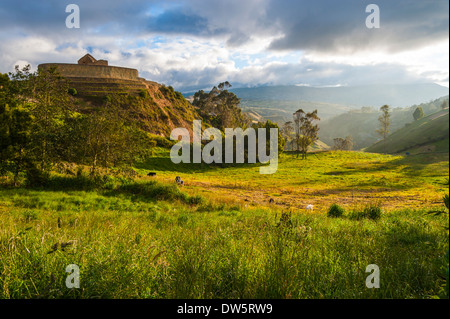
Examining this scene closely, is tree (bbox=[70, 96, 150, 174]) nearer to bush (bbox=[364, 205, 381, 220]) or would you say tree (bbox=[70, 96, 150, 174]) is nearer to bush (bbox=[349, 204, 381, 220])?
bush (bbox=[349, 204, 381, 220])

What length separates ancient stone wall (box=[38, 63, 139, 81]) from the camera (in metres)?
80.9

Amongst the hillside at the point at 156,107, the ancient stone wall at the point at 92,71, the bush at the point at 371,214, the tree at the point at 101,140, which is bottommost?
the bush at the point at 371,214

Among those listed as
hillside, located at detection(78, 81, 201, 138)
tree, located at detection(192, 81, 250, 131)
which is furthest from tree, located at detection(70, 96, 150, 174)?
tree, located at detection(192, 81, 250, 131)

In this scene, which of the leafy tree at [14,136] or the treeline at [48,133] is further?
the treeline at [48,133]

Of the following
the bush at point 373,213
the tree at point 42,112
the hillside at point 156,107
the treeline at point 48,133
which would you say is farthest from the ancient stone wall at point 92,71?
the bush at point 373,213

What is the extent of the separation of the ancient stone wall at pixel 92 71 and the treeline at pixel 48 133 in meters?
69.6

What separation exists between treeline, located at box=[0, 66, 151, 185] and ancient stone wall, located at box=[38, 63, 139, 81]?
228ft

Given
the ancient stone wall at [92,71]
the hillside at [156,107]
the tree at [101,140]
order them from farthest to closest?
the ancient stone wall at [92,71] < the hillside at [156,107] < the tree at [101,140]

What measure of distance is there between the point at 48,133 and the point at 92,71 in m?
80.0

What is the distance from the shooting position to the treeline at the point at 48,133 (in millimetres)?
17188

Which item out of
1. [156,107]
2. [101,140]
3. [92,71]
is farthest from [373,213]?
[92,71]

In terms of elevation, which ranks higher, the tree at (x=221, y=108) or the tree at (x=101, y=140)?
the tree at (x=221, y=108)

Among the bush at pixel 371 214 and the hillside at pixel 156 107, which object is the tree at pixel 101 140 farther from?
the hillside at pixel 156 107

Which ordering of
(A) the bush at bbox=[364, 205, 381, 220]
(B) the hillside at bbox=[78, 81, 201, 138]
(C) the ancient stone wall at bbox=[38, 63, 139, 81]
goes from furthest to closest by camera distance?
(C) the ancient stone wall at bbox=[38, 63, 139, 81] → (B) the hillside at bbox=[78, 81, 201, 138] → (A) the bush at bbox=[364, 205, 381, 220]
